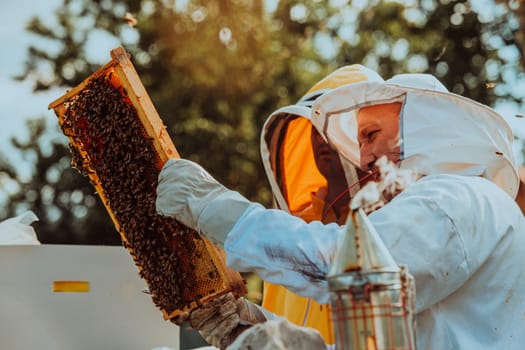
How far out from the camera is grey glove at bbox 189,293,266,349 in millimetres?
3445

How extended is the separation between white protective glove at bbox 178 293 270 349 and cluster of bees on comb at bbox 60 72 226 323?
67 mm

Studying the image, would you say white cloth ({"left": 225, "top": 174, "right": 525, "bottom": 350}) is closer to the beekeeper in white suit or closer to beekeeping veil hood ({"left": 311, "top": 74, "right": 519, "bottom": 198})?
the beekeeper in white suit

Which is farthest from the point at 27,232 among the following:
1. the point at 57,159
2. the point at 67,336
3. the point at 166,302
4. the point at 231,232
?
the point at 57,159

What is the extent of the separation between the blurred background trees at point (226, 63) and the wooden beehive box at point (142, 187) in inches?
531

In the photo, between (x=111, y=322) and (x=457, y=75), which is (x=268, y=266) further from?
(x=457, y=75)

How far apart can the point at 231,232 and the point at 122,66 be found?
1117 mm

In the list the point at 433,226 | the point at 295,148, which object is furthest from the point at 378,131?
the point at 295,148

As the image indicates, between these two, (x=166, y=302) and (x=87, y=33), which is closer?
(x=166, y=302)

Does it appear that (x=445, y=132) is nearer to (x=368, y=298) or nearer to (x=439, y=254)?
(x=439, y=254)

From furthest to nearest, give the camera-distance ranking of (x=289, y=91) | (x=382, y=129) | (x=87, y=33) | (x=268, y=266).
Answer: (x=87, y=33)
(x=289, y=91)
(x=382, y=129)
(x=268, y=266)

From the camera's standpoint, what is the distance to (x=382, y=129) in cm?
380

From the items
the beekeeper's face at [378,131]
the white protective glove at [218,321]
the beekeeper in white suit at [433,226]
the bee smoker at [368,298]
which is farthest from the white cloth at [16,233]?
the bee smoker at [368,298]

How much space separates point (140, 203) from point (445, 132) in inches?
53.7

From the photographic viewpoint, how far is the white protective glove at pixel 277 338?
2320 mm
